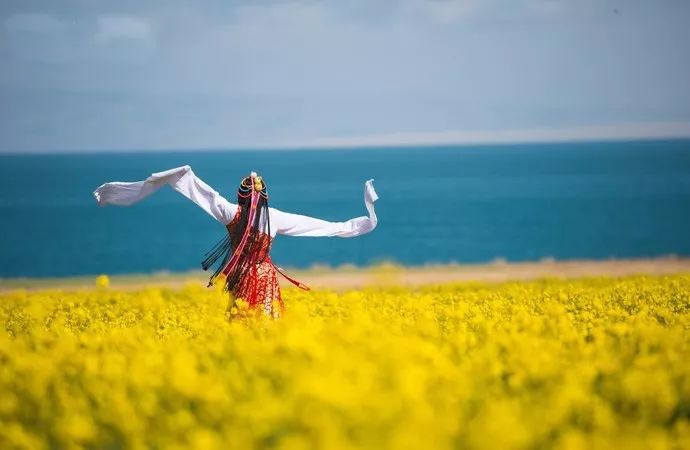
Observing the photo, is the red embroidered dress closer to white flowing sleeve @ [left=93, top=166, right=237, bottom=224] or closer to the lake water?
white flowing sleeve @ [left=93, top=166, right=237, bottom=224]

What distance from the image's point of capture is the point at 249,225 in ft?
26.7

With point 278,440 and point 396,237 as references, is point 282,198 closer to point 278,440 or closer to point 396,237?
point 396,237

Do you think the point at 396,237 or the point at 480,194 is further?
the point at 480,194

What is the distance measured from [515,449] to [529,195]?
10475 centimetres

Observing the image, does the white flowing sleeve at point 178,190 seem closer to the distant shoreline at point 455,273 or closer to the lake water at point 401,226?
the distant shoreline at point 455,273

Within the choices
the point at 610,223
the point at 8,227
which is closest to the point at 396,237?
the point at 610,223

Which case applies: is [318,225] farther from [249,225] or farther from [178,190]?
[178,190]

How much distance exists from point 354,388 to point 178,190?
4422 mm

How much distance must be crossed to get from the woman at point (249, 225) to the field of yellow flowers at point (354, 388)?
3.19 ft

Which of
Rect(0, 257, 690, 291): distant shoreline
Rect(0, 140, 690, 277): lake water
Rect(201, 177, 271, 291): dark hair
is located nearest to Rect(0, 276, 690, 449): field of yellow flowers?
Rect(201, 177, 271, 291): dark hair

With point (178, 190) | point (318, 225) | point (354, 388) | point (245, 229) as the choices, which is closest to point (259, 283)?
point (245, 229)

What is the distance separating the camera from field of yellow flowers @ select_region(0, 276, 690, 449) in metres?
3.99

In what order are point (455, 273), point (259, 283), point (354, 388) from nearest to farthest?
point (354, 388) < point (259, 283) < point (455, 273)

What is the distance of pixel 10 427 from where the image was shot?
4.70 metres
